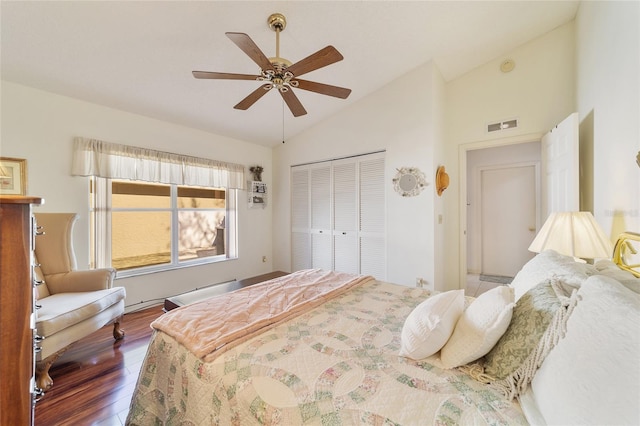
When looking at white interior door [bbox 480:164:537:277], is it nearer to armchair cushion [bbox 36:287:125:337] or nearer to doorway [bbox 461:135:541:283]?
doorway [bbox 461:135:541:283]

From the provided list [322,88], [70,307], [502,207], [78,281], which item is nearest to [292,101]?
[322,88]

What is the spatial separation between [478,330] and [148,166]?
3.66 m

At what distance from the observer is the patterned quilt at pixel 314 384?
0.80 m

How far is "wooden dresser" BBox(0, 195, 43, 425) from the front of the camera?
2.33 ft

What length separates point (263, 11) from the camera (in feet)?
6.68

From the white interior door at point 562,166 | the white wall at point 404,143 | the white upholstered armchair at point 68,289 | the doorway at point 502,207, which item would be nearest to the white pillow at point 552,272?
the white interior door at point 562,166

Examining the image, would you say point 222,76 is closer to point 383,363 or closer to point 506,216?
point 383,363

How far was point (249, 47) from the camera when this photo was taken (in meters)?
1.57

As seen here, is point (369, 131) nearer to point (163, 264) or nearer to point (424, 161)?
point (424, 161)

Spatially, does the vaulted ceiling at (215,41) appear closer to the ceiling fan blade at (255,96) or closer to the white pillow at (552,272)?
the ceiling fan blade at (255,96)

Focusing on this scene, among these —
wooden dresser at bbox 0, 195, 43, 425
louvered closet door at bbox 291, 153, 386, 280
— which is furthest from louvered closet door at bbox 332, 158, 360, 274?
wooden dresser at bbox 0, 195, 43, 425

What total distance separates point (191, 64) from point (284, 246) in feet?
9.81

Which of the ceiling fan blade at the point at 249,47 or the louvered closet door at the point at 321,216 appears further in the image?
the louvered closet door at the point at 321,216

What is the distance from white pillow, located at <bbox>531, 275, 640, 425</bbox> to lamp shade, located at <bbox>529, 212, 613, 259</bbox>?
1.06 m
